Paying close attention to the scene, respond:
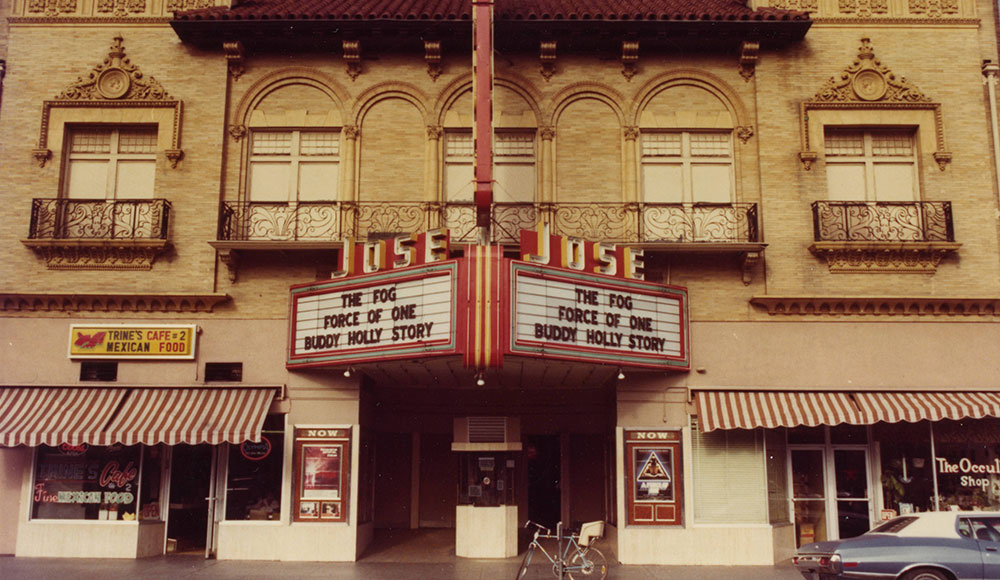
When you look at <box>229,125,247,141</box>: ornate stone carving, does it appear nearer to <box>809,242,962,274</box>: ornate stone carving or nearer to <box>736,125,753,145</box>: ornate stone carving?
<box>736,125,753,145</box>: ornate stone carving

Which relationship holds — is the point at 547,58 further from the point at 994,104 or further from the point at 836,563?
the point at 836,563

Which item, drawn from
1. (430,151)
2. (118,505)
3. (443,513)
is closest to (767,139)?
(430,151)

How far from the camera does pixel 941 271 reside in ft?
54.5

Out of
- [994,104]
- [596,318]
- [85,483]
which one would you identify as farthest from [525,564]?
[994,104]

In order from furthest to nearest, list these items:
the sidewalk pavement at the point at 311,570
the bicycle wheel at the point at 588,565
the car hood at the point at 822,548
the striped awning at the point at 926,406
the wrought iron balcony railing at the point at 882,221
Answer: the wrought iron balcony railing at the point at 882,221 → the striped awning at the point at 926,406 → the sidewalk pavement at the point at 311,570 → the bicycle wheel at the point at 588,565 → the car hood at the point at 822,548

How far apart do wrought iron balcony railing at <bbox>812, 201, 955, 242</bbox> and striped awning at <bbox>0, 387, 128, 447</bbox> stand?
14624mm

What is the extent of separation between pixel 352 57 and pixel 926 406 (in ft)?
44.5

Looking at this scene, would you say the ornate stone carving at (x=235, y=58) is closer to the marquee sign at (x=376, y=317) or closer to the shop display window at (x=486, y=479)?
the marquee sign at (x=376, y=317)

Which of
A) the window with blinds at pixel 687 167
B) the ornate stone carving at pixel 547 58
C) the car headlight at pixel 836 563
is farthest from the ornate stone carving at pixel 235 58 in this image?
the car headlight at pixel 836 563

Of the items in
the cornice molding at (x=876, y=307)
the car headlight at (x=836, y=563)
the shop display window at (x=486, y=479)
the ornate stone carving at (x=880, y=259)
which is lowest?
the car headlight at (x=836, y=563)

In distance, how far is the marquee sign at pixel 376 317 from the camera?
13938 mm

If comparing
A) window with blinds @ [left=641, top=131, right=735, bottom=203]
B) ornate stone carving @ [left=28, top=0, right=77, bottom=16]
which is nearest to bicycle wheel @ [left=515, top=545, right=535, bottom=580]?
window with blinds @ [left=641, top=131, right=735, bottom=203]

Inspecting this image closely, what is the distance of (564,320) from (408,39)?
7294mm

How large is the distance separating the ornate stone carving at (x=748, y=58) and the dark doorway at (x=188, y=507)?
13853 millimetres
